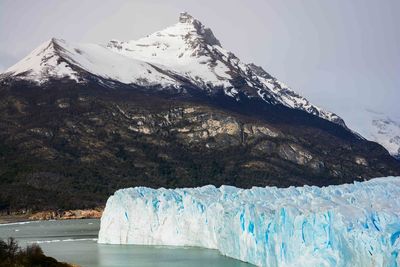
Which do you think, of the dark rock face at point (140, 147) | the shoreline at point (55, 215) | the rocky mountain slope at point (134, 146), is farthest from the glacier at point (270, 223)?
the dark rock face at point (140, 147)

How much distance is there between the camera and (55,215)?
118188mm

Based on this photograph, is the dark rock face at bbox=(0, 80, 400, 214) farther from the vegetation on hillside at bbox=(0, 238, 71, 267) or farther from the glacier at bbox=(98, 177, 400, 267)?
the vegetation on hillside at bbox=(0, 238, 71, 267)

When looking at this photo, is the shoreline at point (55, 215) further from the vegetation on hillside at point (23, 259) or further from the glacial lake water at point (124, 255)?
the vegetation on hillside at point (23, 259)

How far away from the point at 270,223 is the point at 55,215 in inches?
3078

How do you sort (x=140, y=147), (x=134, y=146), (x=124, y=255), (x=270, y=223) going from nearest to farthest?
(x=270, y=223) → (x=124, y=255) → (x=134, y=146) → (x=140, y=147)

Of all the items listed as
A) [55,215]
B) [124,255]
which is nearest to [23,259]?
[124,255]

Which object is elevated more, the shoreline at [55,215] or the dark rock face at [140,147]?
the dark rock face at [140,147]

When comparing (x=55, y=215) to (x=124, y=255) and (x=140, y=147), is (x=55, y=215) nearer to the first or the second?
(x=140, y=147)

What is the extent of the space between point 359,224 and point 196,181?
11426 centimetres

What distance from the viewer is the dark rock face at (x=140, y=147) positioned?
138500 millimetres

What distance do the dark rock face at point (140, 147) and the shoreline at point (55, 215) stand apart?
6.78 meters

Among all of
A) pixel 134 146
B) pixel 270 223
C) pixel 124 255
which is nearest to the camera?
pixel 270 223

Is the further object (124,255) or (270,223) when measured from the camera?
(124,255)

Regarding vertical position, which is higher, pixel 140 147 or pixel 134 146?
pixel 134 146
